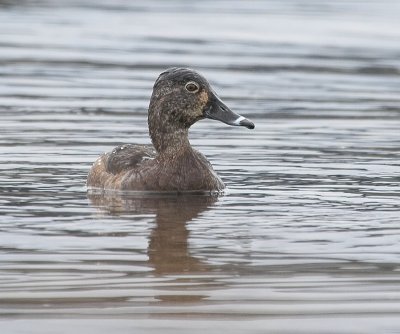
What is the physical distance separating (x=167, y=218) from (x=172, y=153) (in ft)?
4.93

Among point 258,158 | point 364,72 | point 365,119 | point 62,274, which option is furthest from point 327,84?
point 62,274

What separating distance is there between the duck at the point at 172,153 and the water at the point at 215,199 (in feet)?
0.68

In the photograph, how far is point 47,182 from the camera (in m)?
13.7

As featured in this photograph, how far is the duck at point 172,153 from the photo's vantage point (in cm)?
1347

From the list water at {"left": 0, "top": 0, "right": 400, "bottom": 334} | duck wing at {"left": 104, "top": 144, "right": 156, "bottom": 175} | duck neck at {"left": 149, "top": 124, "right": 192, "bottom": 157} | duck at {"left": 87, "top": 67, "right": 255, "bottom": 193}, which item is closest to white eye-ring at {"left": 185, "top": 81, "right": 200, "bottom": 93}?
Answer: duck at {"left": 87, "top": 67, "right": 255, "bottom": 193}

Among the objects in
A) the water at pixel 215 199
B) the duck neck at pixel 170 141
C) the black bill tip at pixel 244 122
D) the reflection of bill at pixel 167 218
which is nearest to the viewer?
the water at pixel 215 199

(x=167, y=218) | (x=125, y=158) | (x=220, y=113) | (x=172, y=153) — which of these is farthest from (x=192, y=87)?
(x=167, y=218)

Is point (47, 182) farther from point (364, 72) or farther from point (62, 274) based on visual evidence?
point (364, 72)

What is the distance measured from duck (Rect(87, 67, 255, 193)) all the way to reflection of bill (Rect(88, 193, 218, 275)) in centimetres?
16

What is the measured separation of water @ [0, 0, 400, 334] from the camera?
345 inches

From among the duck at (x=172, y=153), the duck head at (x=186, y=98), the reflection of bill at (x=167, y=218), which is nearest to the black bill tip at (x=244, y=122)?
the duck at (x=172, y=153)

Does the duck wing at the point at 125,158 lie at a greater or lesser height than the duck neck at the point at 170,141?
lesser

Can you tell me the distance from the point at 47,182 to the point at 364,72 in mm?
10576

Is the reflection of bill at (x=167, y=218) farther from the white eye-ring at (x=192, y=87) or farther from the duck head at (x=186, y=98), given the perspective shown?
the white eye-ring at (x=192, y=87)
